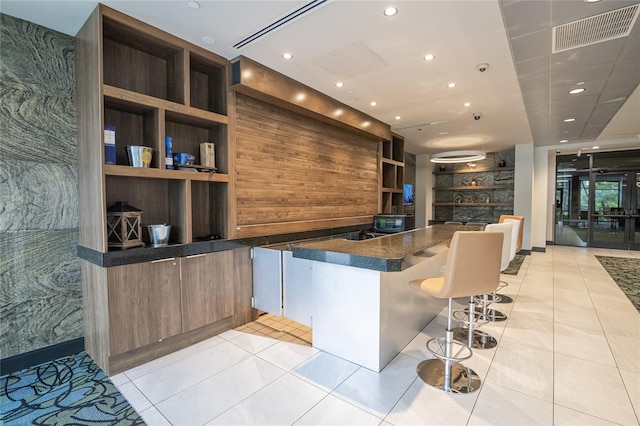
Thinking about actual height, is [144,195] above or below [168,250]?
above

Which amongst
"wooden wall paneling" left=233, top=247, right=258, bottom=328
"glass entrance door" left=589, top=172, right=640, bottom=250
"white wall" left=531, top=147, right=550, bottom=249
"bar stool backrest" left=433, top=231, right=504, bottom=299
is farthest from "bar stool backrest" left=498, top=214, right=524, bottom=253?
"glass entrance door" left=589, top=172, right=640, bottom=250

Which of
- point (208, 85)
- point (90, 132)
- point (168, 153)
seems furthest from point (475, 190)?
point (90, 132)

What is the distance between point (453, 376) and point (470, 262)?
973 millimetres

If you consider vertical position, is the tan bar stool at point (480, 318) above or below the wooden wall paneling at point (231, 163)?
below

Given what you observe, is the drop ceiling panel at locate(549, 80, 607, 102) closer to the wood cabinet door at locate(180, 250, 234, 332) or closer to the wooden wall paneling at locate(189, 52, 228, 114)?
the wooden wall paneling at locate(189, 52, 228, 114)

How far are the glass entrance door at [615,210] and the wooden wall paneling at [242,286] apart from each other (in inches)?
405

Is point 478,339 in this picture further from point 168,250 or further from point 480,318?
point 168,250

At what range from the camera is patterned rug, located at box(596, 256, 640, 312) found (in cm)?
452

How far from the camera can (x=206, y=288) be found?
3.10 m

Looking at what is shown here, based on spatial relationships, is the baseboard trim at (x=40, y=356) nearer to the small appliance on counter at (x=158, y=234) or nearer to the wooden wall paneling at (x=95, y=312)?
the wooden wall paneling at (x=95, y=312)

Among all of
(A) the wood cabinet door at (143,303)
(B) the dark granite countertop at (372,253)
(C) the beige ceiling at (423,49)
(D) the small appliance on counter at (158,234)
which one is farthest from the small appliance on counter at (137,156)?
(B) the dark granite countertop at (372,253)

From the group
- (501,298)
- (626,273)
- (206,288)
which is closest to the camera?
(206,288)

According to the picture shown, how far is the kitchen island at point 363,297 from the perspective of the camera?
238 centimetres

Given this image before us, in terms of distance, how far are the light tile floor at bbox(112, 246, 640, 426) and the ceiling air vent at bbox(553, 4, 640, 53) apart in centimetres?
296
